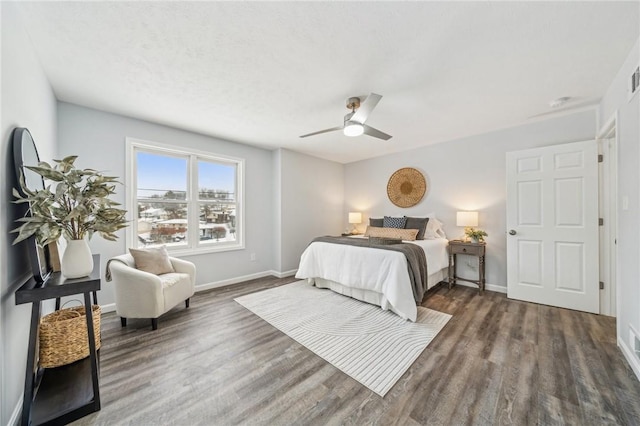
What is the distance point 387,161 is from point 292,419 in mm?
4567

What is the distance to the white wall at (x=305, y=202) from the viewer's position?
15.0ft

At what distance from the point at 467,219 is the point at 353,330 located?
2569mm

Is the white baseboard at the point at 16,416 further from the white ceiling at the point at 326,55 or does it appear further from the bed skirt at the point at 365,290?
the bed skirt at the point at 365,290

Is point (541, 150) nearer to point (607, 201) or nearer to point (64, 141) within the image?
point (607, 201)

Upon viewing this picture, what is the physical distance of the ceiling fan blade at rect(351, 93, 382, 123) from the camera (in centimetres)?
216

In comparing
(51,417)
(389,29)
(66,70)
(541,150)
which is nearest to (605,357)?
(541,150)

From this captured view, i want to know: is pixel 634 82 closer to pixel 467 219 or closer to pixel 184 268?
pixel 467 219

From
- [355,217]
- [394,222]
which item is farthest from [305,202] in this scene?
[394,222]

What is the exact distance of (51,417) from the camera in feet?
4.30

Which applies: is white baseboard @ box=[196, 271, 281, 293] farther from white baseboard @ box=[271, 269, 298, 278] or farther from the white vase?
the white vase

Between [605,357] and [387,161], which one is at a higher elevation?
[387,161]

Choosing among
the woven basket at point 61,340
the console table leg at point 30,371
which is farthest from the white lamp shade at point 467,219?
the console table leg at point 30,371

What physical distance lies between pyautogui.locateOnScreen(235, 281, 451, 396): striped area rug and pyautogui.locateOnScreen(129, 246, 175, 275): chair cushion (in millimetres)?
1057

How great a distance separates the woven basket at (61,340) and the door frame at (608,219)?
16.4ft
